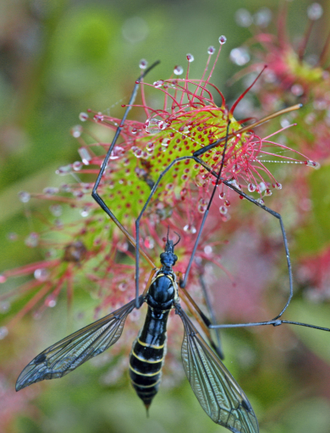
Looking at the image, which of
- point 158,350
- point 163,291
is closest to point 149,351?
point 158,350

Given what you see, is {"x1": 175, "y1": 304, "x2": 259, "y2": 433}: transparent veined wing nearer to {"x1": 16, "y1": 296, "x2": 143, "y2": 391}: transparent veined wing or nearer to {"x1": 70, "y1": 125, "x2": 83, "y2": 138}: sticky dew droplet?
{"x1": 16, "y1": 296, "x2": 143, "y2": 391}: transparent veined wing

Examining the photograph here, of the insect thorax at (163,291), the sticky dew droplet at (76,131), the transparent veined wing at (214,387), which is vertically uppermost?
the sticky dew droplet at (76,131)

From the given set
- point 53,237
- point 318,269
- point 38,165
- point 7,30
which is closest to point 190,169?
point 53,237

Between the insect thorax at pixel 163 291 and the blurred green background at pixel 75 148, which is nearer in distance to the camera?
the insect thorax at pixel 163 291

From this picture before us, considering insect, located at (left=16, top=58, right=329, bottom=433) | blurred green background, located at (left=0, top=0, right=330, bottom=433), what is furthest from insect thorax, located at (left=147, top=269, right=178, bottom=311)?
blurred green background, located at (left=0, top=0, right=330, bottom=433)

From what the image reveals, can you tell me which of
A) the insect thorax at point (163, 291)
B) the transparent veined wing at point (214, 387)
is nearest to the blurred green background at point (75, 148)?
the transparent veined wing at point (214, 387)

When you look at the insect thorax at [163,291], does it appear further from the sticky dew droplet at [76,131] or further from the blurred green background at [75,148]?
the blurred green background at [75,148]

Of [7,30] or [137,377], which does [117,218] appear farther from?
[7,30]
